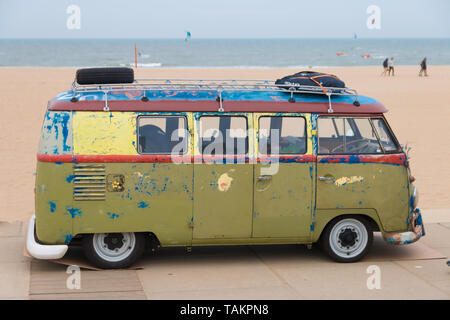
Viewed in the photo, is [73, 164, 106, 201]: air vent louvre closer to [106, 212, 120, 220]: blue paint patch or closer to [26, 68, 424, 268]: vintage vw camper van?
[26, 68, 424, 268]: vintage vw camper van

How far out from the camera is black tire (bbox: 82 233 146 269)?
804cm

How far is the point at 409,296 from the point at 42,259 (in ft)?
14.2

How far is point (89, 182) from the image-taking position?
783 centimetres

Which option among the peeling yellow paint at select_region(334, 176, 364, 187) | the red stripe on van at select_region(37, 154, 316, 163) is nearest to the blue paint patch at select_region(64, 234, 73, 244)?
the red stripe on van at select_region(37, 154, 316, 163)

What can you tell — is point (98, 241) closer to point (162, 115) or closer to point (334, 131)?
point (162, 115)

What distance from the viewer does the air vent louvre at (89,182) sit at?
780 cm

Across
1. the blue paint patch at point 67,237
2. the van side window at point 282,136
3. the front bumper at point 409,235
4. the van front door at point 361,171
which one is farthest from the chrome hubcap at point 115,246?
the front bumper at point 409,235

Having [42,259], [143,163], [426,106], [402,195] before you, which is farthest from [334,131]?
[426,106]

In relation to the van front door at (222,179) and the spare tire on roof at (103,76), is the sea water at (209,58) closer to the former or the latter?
the spare tire on roof at (103,76)

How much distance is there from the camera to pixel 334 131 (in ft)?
→ 28.2

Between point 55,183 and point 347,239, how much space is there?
357cm

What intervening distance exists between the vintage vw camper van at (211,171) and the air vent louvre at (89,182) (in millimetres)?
12

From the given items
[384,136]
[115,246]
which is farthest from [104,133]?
[384,136]

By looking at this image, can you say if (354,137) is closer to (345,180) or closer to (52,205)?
(345,180)
